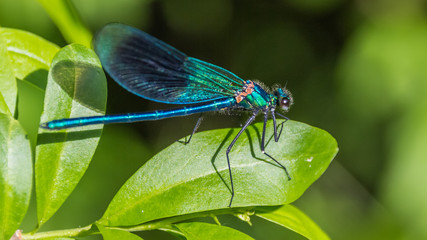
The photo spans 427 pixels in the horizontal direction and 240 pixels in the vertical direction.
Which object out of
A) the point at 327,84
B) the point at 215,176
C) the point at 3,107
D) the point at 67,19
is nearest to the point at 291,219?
the point at 215,176

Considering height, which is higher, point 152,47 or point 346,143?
point 152,47

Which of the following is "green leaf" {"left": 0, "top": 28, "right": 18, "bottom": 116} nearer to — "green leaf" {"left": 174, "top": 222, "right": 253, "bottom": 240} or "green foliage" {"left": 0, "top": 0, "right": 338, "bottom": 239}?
"green foliage" {"left": 0, "top": 0, "right": 338, "bottom": 239}

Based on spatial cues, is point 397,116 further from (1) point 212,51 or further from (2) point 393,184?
(1) point 212,51

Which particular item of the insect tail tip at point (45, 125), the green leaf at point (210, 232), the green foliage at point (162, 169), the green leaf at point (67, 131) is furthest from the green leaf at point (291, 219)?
the insect tail tip at point (45, 125)

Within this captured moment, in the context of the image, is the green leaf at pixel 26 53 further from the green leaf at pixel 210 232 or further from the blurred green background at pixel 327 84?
the blurred green background at pixel 327 84

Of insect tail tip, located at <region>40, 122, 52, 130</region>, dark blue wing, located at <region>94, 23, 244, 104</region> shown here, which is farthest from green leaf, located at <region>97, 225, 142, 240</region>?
dark blue wing, located at <region>94, 23, 244, 104</region>

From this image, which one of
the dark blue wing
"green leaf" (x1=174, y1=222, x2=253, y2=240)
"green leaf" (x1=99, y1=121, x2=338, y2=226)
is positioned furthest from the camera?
the dark blue wing

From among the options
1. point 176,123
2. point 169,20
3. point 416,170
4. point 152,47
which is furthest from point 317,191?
point 152,47
